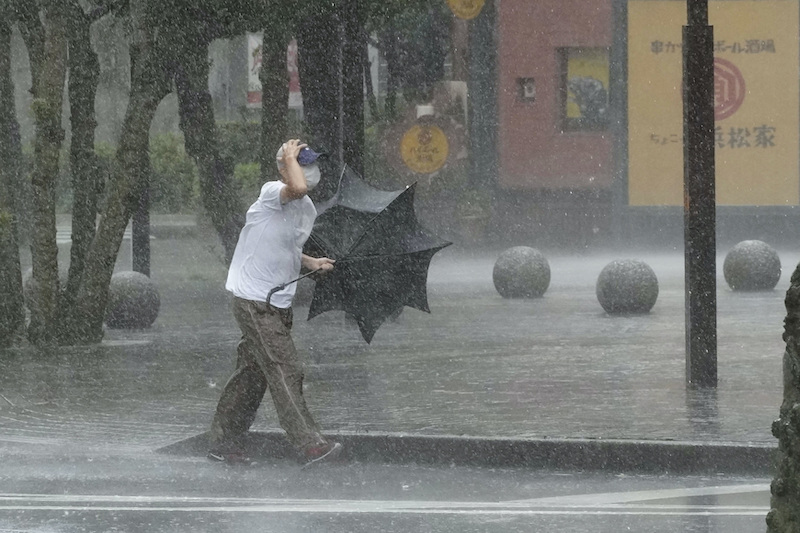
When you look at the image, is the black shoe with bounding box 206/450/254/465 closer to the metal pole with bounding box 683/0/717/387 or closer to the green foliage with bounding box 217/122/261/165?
the metal pole with bounding box 683/0/717/387

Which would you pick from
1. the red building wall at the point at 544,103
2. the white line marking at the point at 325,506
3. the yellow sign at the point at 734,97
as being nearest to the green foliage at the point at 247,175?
the red building wall at the point at 544,103

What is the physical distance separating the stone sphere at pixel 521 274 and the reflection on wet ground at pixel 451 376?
0.27m

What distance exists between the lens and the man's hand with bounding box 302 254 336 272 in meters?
8.86

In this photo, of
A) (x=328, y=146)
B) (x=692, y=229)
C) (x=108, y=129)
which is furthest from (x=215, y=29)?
(x=108, y=129)

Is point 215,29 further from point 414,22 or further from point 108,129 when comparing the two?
point 108,129

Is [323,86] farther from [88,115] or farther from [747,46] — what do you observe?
[747,46]

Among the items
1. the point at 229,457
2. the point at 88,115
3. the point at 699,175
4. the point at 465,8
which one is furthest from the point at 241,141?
the point at 229,457

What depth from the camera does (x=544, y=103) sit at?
28359mm

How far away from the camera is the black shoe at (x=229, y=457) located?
29.4 ft

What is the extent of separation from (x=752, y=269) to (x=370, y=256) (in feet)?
35.2

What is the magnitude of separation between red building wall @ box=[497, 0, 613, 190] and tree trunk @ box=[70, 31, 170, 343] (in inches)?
570

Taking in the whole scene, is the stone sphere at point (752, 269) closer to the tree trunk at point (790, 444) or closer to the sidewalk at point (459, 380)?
the sidewalk at point (459, 380)

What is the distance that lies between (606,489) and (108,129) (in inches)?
1735

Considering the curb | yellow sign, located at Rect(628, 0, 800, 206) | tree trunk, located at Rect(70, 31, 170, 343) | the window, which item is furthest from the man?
the window
